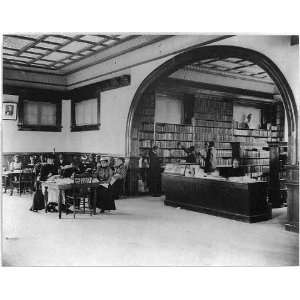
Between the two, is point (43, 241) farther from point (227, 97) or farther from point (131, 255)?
point (227, 97)

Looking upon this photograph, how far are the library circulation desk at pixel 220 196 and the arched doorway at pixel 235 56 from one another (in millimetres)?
1081

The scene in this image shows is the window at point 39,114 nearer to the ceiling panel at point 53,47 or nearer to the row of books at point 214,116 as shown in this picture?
the ceiling panel at point 53,47

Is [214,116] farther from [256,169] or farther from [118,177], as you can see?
[118,177]

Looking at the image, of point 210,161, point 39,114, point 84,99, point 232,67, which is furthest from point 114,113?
point 232,67

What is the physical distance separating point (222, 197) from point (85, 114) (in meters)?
6.42

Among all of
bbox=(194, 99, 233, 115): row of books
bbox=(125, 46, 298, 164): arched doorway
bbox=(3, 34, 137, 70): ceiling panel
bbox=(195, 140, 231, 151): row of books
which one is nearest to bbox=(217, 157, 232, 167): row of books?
bbox=(195, 140, 231, 151): row of books

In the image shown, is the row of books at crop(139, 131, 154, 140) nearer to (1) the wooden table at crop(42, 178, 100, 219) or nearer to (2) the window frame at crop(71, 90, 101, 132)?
(2) the window frame at crop(71, 90, 101, 132)

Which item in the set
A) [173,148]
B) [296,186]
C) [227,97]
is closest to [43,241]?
[296,186]

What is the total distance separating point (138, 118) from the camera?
10047mm

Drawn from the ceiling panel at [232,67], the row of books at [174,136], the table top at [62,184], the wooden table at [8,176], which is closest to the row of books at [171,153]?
the row of books at [174,136]

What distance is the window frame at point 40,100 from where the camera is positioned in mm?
12226

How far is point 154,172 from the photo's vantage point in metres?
10.1

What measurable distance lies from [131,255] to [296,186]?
296cm
